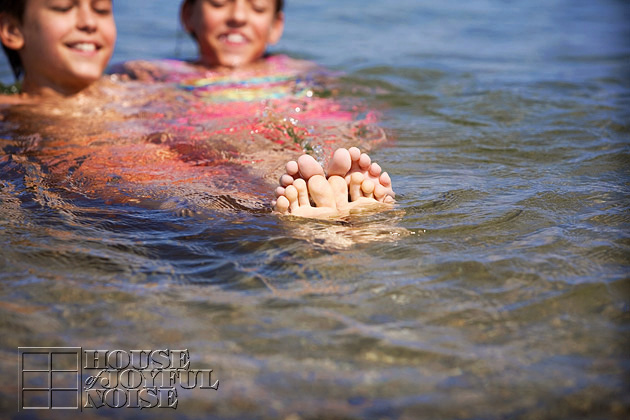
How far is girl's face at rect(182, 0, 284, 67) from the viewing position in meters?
4.82

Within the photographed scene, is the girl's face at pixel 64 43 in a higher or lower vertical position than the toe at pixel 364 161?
higher

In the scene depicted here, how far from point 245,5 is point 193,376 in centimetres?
366

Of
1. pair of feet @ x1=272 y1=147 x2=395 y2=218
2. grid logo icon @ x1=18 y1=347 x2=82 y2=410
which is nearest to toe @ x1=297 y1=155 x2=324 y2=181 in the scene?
pair of feet @ x1=272 y1=147 x2=395 y2=218

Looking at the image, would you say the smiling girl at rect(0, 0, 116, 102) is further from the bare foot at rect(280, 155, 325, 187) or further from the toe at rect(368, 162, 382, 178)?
the toe at rect(368, 162, 382, 178)

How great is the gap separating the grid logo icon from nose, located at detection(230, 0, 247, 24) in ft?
11.3

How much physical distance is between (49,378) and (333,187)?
1.17 metres

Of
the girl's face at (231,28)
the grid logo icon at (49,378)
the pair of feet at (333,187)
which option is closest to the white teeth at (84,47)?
the girl's face at (231,28)

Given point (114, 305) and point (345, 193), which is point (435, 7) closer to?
point (345, 193)

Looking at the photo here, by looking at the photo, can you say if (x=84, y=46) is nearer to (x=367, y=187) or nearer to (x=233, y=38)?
(x=233, y=38)

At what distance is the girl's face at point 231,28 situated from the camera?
482 centimetres

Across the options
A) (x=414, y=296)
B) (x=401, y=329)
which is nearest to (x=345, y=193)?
(x=414, y=296)

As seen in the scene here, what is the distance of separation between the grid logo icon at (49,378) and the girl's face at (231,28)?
3400 millimetres

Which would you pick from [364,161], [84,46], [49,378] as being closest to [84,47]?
[84,46]

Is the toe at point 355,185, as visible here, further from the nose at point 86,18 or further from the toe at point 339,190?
the nose at point 86,18
